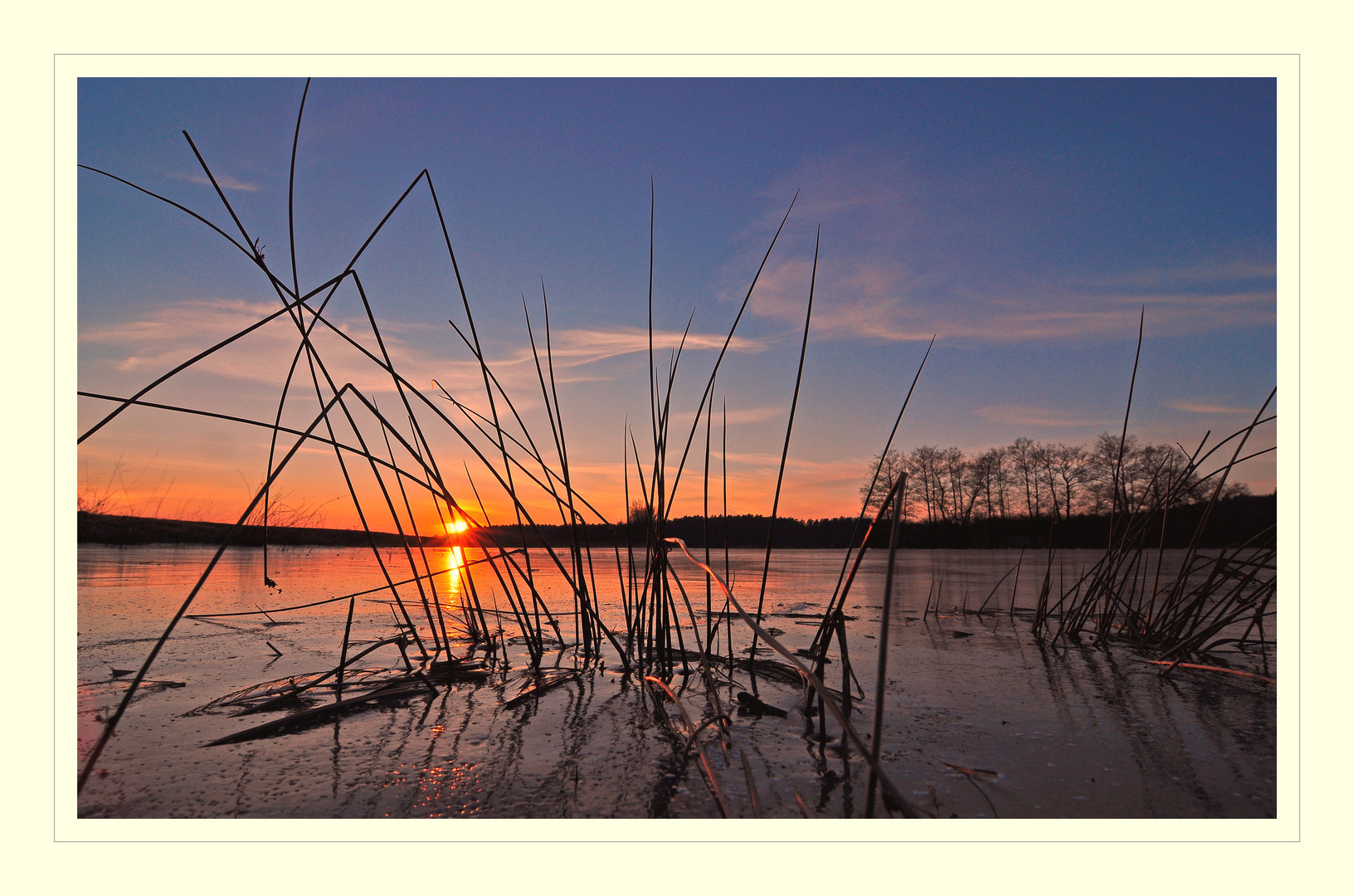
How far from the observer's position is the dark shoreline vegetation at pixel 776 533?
1865 millimetres

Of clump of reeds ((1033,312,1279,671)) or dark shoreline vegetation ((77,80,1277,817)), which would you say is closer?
dark shoreline vegetation ((77,80,1277,817))

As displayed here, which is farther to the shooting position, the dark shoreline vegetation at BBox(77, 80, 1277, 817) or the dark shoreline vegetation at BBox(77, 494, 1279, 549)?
the dark shoreline vegetation at BBox(77, 494, 1279, 549)

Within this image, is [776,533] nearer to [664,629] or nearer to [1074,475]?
[664,629]

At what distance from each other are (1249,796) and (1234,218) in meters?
1.80

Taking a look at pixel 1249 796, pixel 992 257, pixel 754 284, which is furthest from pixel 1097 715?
pixel 992 257

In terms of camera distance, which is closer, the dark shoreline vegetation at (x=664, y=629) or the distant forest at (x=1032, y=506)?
the dark shoreline vegetation at (x=664, y=629)

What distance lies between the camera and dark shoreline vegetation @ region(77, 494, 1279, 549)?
6.12 ft

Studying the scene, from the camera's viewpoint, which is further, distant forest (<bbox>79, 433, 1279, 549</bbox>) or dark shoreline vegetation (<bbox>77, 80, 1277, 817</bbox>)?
distant forest (<bbox>79, 433, 1279, 549</bbox>)

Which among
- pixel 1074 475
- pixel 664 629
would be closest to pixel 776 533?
pixel 664 629

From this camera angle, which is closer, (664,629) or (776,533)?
(664,629)

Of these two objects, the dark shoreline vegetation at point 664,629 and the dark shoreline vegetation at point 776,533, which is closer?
the dark shoreline vegetation at point 664,629

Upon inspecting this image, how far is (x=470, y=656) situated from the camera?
1.81 m

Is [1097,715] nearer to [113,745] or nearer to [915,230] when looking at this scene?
[113,745]

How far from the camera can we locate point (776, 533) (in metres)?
2.66
